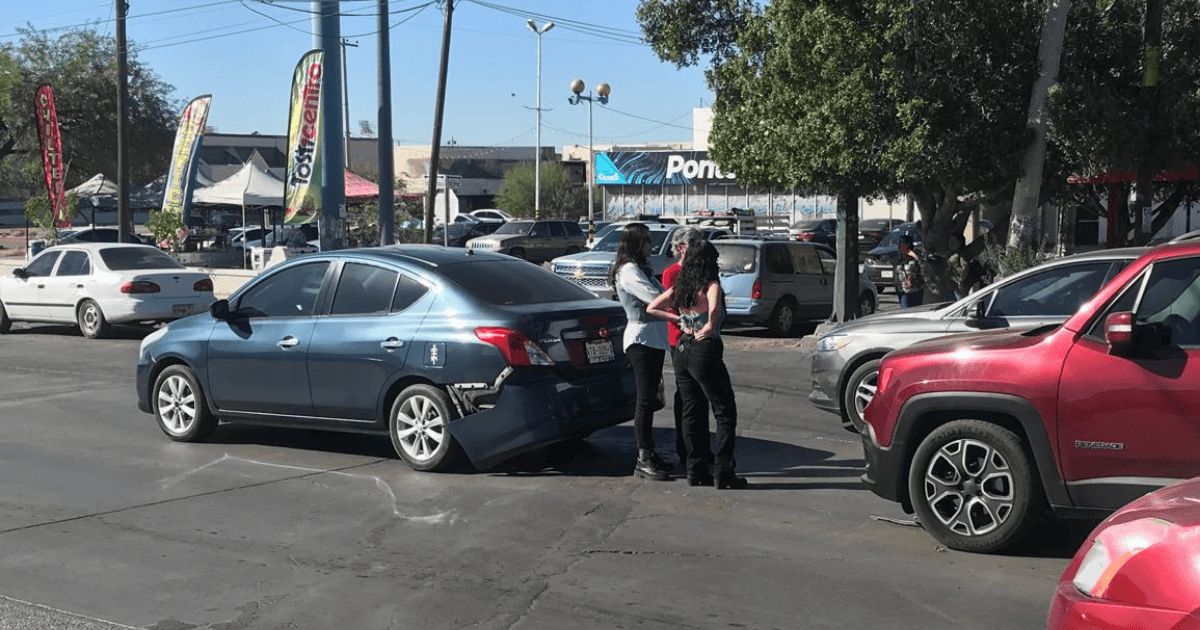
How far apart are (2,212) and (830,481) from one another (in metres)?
84.1

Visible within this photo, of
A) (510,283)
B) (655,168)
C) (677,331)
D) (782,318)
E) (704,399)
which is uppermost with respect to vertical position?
(655,168)

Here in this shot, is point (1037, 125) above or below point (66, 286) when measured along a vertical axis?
above

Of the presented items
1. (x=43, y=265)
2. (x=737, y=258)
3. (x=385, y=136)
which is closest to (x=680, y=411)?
(x=737, y=258)

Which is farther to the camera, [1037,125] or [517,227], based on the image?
[517,227]

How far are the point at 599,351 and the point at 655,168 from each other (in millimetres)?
56068

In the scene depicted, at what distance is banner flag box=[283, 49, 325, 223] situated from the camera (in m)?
27.3

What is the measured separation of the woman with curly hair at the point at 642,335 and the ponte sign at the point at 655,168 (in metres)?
54.2

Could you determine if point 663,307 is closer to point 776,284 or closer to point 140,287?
point 776,284

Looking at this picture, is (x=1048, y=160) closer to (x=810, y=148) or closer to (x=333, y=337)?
(x=810, y=148)

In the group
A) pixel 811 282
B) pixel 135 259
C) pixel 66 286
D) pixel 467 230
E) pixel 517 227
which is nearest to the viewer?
pixel 66 286

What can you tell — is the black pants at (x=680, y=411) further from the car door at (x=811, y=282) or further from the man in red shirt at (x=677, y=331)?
the car door at (x=811, y=282)

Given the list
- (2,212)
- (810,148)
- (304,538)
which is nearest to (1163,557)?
(304,538)

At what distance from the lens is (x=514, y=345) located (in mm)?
8438

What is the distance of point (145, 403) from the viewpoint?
34.0 feet
